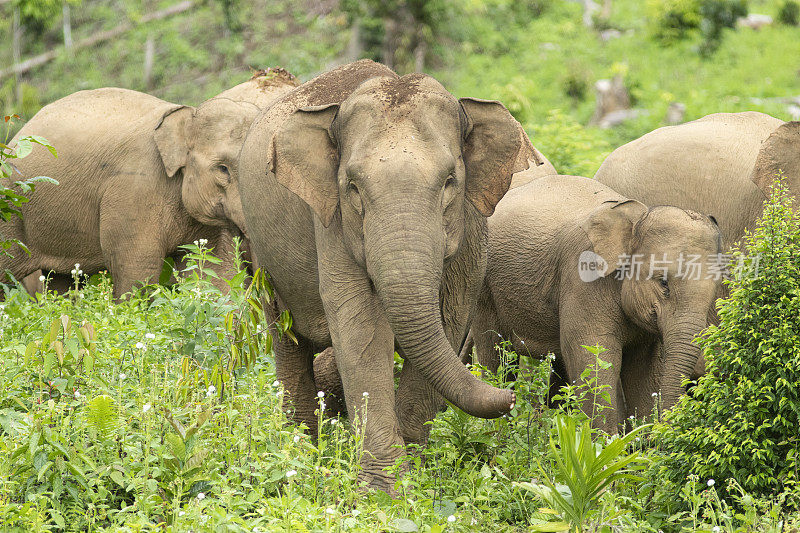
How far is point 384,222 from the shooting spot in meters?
5.20

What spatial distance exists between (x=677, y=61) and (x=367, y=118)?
1835 centimetres

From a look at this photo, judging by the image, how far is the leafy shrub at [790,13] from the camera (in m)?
24.1

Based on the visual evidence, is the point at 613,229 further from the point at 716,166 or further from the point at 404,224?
the point at 404,224

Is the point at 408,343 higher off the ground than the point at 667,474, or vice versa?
the point at 408,343

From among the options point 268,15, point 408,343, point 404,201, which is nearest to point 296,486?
point 408,343

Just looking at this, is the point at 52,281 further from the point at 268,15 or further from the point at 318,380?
the point at 268,15

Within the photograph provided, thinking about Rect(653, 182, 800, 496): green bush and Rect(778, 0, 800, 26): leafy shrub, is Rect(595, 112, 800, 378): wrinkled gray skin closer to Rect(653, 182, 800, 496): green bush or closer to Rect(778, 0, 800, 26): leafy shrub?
Rect(653, 182, 800, 496): green bush

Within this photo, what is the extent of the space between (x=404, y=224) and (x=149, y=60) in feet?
67.0

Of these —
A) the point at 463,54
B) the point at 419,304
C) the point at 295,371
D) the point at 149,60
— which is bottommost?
the point at 463,54

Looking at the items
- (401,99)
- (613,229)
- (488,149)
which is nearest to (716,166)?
(613,229)

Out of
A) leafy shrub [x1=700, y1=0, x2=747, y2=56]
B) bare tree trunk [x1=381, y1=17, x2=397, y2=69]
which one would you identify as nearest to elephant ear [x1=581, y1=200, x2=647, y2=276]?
bare tree trunk [x1=381, y1=17, x2=397, y2=69]

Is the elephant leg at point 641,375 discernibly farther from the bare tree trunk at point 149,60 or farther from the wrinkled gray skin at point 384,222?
the bare tree trunk at point 149,60

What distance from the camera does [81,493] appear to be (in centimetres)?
490

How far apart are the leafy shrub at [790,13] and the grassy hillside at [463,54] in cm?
27
